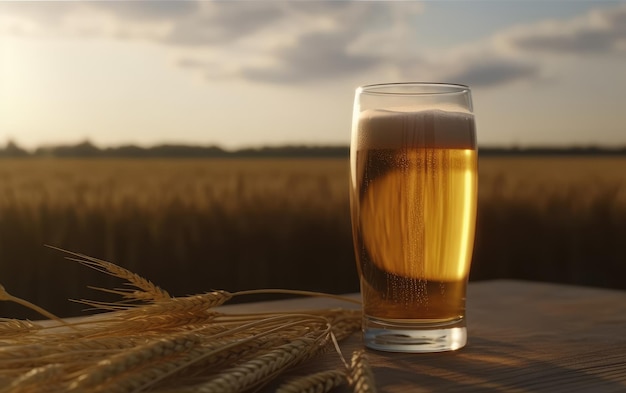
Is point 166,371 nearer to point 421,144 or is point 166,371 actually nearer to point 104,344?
point 104,344

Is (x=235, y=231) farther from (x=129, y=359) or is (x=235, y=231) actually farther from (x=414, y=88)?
(x=129, y=359)

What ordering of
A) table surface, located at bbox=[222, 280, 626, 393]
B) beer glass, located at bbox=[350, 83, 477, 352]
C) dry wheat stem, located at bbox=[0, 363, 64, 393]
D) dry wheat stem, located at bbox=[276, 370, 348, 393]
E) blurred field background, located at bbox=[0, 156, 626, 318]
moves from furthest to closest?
1. blurred field background, located at bbox=[0, 156, 626, 318]
2. beer glass, located at bbox=[350, 83, 477, 352]
3. table surface, located at bbox=[222, 280, 626, 393]
4. dry wheat stem, located at bbox=[276, 370, 348, 393]
5. dry wheat stem, located at bbox=[0, 363, 64, 393]

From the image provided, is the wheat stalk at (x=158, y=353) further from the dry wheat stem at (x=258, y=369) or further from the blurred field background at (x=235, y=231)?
the blurred field background at (x=235, y=231)

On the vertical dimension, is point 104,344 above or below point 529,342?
above

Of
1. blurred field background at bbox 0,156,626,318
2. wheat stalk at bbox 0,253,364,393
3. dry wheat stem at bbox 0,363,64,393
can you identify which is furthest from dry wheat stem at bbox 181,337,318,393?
blurred field background at bbox 0,156,626,318

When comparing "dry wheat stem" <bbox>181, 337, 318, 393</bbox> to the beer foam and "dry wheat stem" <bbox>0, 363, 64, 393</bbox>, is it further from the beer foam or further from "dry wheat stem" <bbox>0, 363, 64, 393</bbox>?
the beer foam

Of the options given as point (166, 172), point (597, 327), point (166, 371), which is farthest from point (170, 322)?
point (166, 172)

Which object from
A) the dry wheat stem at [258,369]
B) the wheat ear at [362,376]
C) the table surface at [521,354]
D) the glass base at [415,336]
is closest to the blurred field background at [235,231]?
the table surface at [521,354]
